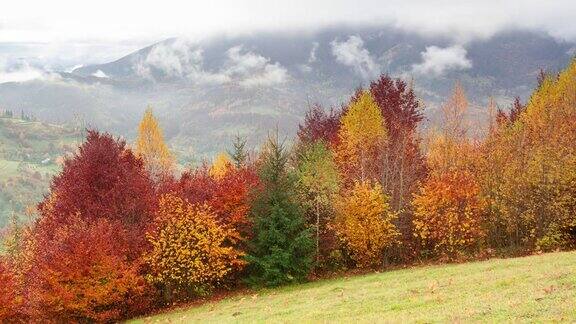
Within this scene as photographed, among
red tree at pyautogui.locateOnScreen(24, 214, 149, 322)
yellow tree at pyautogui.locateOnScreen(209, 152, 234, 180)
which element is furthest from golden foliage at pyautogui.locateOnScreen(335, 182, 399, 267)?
red tree at pyautogui.locateOnScreen(24, 214, 149, 322)

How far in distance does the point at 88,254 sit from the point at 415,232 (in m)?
32.7

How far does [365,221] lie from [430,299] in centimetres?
2452

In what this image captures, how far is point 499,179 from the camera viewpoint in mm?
55406

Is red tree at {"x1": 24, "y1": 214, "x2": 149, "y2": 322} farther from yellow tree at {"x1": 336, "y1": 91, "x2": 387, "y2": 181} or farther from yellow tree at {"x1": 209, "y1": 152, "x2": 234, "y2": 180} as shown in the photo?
A: yellow tree at {"x1": 336, "y1": 91, "x2": 387, "y2": 181}

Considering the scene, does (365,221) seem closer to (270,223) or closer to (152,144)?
(270,223)

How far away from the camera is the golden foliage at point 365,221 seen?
53.5 meters

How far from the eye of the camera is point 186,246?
49781 mm

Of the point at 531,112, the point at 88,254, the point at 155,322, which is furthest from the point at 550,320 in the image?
the point at 531,112

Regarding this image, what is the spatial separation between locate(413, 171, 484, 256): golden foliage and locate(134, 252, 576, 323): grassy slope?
8651mm

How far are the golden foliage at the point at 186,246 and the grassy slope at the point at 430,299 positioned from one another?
12.1ft

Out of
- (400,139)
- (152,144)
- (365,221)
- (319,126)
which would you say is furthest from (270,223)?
(152,144)

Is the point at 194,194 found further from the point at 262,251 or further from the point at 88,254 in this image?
the point at 88,254

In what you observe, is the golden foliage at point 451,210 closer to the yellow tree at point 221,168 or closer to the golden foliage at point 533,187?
the golden foliage at point 533,187

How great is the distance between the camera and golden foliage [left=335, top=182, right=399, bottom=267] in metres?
53.5
